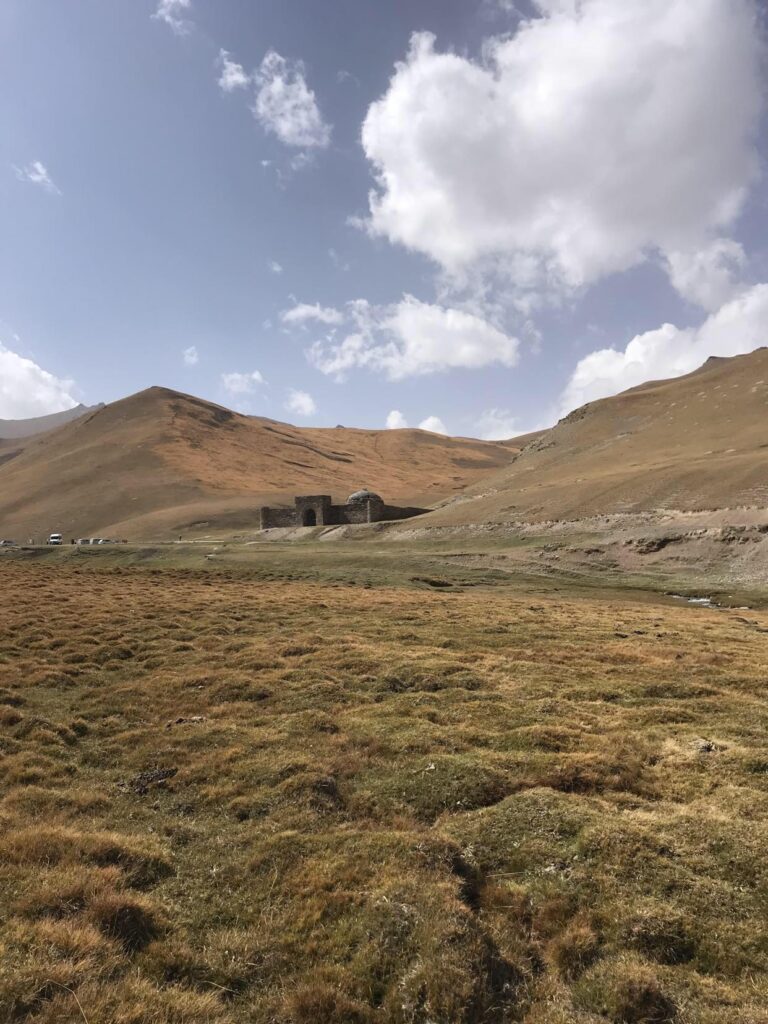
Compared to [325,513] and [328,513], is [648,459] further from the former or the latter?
[325,513]

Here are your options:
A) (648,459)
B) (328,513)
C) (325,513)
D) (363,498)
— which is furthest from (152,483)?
(648,459)

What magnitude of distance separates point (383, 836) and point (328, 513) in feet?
269

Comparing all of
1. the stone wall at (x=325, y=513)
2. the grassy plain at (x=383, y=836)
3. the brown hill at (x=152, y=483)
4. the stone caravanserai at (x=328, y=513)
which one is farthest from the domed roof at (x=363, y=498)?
the grassy plain at (x=383, y=836)

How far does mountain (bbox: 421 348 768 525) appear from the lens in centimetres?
5781

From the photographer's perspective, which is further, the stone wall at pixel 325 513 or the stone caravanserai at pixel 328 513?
the stone caravanserai at pixel 328 513

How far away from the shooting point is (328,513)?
3529 inches

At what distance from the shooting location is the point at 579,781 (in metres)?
9.55

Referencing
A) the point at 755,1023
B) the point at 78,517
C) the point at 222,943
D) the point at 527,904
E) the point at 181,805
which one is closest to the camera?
the point at 755,1023

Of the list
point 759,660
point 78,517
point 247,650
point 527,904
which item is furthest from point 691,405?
point 78,517

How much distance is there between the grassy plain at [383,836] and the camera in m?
5.61

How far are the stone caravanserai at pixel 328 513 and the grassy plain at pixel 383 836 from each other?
229ft

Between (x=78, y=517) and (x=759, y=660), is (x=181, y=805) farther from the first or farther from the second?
(x=78, y=517)

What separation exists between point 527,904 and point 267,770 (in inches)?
198

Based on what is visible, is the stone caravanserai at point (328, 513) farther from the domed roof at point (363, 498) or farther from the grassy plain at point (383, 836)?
the grassy plain at point (383, 836)
